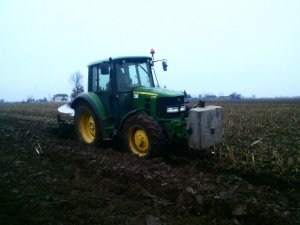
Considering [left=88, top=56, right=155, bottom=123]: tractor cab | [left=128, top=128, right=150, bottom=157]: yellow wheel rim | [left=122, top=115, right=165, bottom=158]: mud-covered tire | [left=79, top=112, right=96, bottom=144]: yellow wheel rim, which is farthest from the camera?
[left=79, top=112, right=96, bottom=144]: yellow wheel rim

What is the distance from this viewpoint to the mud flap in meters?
7.94

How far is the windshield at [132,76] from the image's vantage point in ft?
30.4

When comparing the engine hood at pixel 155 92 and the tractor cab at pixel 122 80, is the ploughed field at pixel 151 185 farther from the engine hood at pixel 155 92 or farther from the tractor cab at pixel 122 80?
the engine hood at pixel 155 92

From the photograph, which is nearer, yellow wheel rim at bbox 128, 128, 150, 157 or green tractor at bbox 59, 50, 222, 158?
green tractor at bbox 59, 50, 222, 158

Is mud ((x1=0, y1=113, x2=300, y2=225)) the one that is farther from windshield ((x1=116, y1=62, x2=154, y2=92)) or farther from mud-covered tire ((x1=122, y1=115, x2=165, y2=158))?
windshield ((x1=116, y1=62, x2=154, y2=92))

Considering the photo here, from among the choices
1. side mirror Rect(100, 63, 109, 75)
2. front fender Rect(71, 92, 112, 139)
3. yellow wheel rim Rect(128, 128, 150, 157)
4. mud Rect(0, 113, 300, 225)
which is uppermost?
side mirror Rect(100, 63, 109, 75)

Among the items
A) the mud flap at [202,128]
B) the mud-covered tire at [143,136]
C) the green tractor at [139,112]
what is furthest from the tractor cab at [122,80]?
the mud flap at [202,128]

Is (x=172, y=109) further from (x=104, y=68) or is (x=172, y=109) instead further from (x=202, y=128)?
(x=104, y=68)

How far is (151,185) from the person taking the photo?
666 centimetres

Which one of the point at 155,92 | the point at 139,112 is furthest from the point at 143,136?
the point at 155,92

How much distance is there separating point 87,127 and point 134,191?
16.2ft

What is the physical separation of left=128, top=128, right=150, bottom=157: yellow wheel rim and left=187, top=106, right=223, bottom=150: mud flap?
1.00m

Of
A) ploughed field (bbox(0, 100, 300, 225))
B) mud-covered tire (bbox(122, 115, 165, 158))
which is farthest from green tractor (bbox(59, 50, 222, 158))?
ploughed field (bbox(0, 100, 300, 225))

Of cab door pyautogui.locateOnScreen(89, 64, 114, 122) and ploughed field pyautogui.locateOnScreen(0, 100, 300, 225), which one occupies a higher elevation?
cab door pyautogui.locateOnScreen(89, 64, 114, 122)
